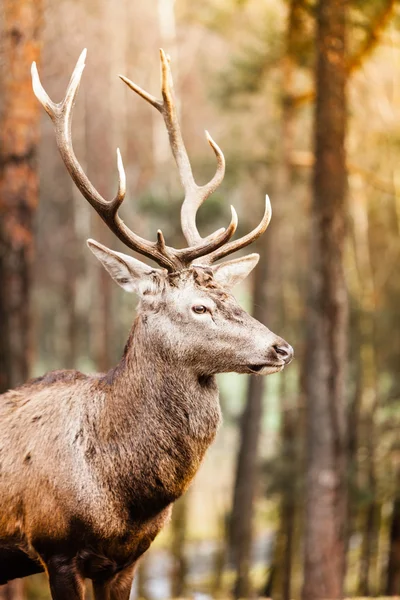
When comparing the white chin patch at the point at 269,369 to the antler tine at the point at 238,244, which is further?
the antler tine at the point at 238,244

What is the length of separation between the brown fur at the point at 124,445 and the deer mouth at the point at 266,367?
2 cm

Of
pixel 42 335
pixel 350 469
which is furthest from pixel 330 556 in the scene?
pixel 42 335

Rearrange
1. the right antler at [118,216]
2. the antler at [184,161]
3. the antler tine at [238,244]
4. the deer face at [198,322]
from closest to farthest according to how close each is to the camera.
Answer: the deer face at [198,322] < the right antler at [118,216] < the antler tine at [238,244] < the antler at [184,161]

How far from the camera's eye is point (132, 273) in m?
5.03

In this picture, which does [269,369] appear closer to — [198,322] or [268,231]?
[198,322]

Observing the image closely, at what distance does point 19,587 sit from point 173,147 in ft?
16.3

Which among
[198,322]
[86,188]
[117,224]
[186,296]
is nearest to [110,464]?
[198,322]

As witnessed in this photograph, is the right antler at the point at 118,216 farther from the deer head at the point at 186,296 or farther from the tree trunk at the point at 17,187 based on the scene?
the tree trunk at the point at 17,187

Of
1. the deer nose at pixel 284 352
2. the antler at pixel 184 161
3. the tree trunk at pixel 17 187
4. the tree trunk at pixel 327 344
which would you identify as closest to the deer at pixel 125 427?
the deer nose at pixel 284 352

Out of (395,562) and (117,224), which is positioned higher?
(117,224)

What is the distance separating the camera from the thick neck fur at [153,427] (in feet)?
15.6

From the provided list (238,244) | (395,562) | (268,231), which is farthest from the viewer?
(268,231)

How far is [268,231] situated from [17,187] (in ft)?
26.4

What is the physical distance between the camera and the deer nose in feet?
15.4
